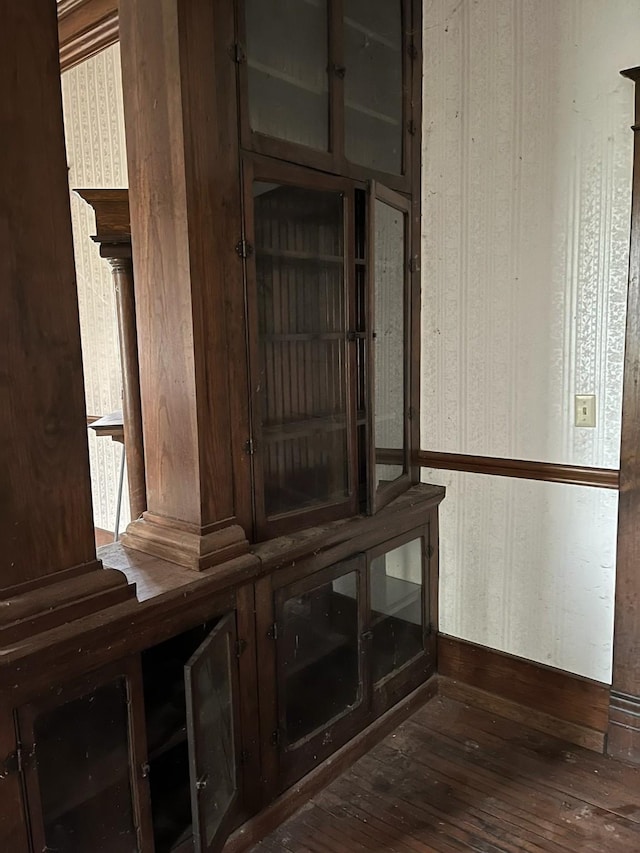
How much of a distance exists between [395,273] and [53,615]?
64.2 inches

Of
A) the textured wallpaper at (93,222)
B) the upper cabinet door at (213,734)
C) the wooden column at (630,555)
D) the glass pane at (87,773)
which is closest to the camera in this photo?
the glass pane at (87,773)

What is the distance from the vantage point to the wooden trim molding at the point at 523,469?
2.14 metres

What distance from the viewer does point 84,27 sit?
2.91 meters

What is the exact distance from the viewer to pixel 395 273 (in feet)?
7.69

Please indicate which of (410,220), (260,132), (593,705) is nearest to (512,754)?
(593,705)

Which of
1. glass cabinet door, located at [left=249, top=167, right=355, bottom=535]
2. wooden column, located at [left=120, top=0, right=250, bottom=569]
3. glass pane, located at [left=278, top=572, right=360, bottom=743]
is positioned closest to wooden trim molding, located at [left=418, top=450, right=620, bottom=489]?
glass cabinet door, located at [left=249, top=167, right=355, bottom=535]

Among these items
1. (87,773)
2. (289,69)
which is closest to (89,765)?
(87,773)

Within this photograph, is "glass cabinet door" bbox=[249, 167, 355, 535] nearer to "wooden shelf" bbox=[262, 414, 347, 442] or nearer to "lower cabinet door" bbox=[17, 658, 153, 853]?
→ "wooden shelf" bbox=[262, 414, 347, 442]

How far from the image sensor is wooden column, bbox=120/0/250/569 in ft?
5.13

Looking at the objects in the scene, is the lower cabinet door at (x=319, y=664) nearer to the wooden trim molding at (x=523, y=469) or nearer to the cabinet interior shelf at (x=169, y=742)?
the cabinet interior shelf at (x=169, y=742)

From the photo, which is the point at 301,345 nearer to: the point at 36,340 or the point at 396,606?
the point at 36,340

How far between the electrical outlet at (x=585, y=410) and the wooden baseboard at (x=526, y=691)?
91cm

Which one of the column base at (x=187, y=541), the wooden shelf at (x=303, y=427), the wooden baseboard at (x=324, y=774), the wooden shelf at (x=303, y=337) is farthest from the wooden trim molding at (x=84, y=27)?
the wooden baseboard at (x=324, y=774)

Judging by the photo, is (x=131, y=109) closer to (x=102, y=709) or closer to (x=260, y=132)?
(x=260, y=132)
